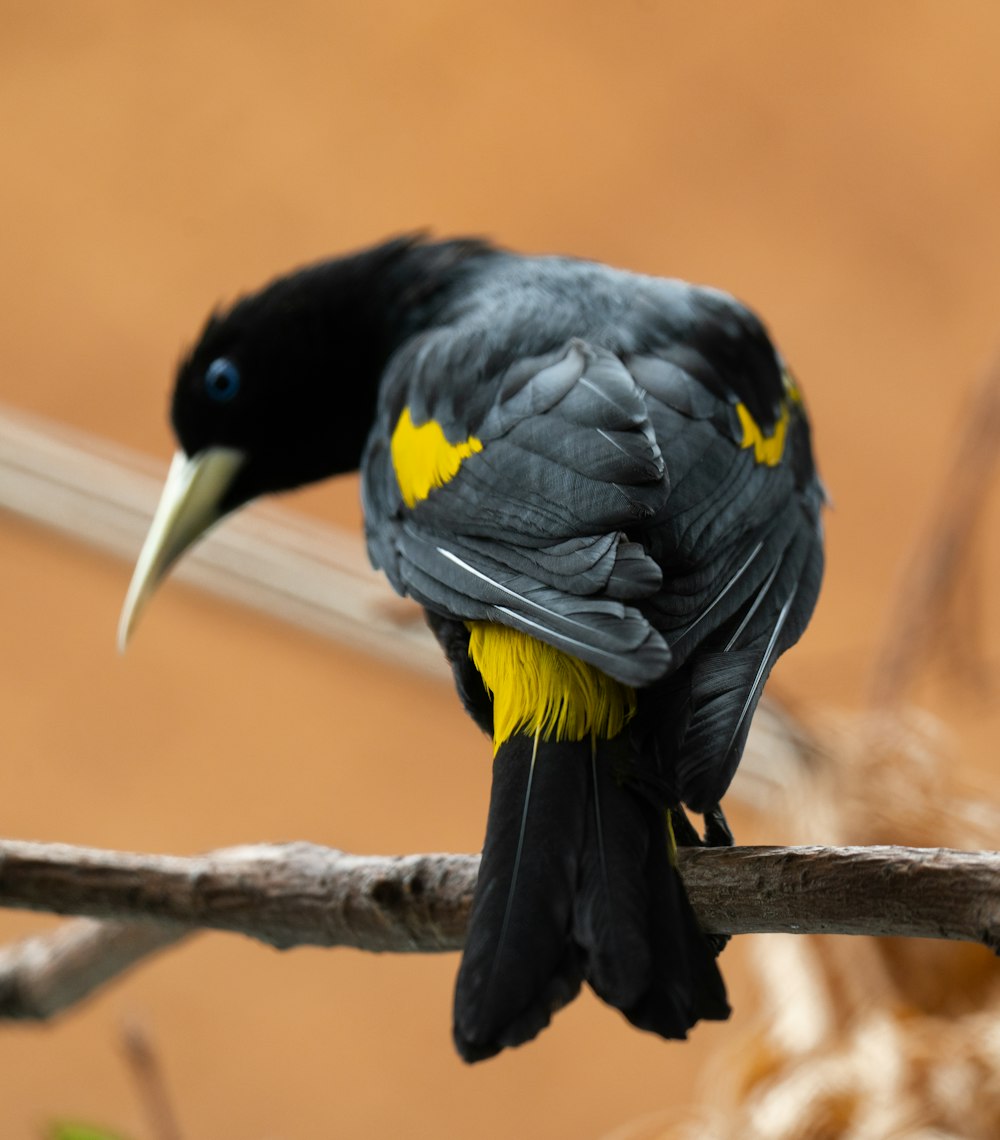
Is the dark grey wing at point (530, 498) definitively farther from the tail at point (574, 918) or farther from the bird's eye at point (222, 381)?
A: the bird's eye at point (222, 381)

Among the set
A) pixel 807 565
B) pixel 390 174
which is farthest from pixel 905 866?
pixel 390 174

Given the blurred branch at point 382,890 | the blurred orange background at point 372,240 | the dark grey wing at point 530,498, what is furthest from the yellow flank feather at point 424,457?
the blurred orange background at point 372,240

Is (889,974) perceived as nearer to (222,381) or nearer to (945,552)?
(945,552)

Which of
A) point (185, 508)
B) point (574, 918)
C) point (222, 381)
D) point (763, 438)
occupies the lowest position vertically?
point (185, 508)

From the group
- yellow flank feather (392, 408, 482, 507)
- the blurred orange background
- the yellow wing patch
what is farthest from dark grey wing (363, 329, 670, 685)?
the blurred orange background

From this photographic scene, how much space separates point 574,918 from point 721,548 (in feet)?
0.92

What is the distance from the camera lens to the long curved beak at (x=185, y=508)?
4.38ft

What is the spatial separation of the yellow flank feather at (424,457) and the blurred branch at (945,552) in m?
0.80

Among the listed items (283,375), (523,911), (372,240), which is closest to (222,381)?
(283,375)

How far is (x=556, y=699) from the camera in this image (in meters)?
0.77

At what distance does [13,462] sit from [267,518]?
0.41m

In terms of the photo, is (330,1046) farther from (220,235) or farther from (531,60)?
(531,60)

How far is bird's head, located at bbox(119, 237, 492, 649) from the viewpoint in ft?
4.54

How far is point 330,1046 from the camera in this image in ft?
8.38
